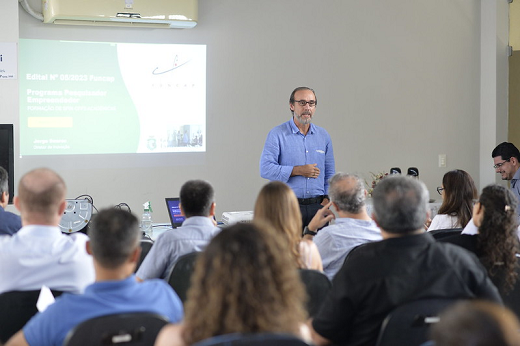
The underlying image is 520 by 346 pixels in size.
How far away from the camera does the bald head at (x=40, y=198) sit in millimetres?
2299

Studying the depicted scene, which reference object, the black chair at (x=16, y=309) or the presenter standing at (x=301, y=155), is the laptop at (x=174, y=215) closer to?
the presenter standing at (x=301, y=155)

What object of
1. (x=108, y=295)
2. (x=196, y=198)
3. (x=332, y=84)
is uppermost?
(x=332, y=84)

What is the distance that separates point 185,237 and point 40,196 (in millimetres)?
743

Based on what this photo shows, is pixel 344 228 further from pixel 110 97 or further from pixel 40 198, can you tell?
pixel 110 97

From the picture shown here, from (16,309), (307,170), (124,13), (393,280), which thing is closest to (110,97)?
(124,13)

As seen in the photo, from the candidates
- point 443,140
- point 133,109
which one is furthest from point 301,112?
point 443,140

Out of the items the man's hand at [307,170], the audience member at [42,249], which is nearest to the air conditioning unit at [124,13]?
the man's hand at [307,170]

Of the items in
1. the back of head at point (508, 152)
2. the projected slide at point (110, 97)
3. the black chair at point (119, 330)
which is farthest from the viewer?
the projected slide at point (110, 97)

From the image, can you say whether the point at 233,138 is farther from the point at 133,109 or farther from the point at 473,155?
the point at 473,155

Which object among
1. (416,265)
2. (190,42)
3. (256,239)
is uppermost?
(190,42)

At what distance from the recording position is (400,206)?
6.72ft

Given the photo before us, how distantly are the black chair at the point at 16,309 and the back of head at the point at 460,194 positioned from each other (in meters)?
2.36

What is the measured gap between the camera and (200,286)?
1.35m

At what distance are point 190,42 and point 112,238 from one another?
424 centimetres
